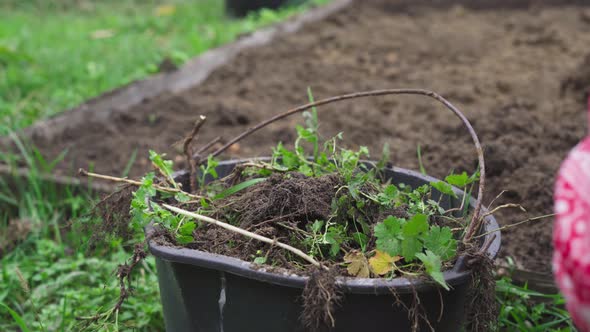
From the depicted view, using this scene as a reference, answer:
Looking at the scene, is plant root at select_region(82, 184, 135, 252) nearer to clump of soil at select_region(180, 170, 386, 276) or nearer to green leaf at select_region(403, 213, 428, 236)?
clump of soil at select_region(180, 170, 386, 276)

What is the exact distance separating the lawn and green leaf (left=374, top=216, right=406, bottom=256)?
62cm

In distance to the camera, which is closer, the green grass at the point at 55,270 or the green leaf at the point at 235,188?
the green leaf at the point at 235,188

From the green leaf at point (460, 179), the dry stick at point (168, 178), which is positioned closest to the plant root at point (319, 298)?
the green leaf at point (460, 179)

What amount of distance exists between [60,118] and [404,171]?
6.73ft

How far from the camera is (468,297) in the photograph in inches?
53.4

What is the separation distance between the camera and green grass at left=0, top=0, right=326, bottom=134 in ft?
12.5

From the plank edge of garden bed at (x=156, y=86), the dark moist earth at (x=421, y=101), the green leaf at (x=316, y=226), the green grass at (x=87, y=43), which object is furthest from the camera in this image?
the green grass at (x=87, y=43)

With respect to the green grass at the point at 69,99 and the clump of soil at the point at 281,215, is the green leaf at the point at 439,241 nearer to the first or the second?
the clump of soil at the point at 281,215

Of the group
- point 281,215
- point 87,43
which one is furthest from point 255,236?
point 87,43

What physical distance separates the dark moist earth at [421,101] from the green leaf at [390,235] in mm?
915

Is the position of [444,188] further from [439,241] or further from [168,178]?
[168,178]

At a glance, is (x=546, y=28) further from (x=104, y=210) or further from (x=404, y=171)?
(x=104, y=210)

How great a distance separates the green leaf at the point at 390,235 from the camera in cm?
133

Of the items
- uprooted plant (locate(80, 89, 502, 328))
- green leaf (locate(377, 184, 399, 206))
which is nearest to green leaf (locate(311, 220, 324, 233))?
uprooted plant (locate(80, 89, 502, 328))
